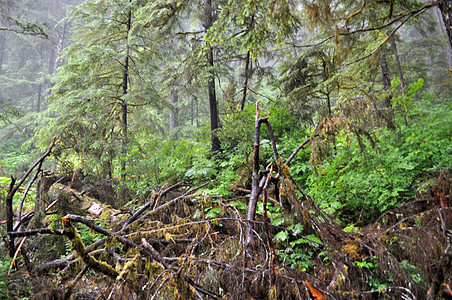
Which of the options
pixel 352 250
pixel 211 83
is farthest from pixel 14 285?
pixel 211 83

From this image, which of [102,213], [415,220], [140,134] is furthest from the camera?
[140,134]

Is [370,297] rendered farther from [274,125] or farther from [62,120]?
[62,120]

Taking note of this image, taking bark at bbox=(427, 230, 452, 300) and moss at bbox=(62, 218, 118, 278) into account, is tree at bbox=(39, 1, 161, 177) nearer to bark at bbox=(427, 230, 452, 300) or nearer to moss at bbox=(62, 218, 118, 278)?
moss at bbox=(62, 218, 118, 278)

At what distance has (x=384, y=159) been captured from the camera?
3938 millimetres

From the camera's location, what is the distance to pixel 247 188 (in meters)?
5.09

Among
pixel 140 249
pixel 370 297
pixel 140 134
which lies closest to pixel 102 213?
pixel 140 249

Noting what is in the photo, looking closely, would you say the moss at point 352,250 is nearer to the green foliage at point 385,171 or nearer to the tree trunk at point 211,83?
the green foliage at point 385,171

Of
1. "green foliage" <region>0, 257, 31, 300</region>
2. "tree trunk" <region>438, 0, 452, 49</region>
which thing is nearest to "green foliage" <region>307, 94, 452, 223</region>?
"tree trunk" <region>438, 0, 452, 49</region>

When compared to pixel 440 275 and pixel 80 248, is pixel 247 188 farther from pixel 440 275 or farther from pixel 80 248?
pixel 440 275

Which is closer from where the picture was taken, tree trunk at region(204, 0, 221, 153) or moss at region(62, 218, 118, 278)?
moss at region(62, 218, 118, 278)

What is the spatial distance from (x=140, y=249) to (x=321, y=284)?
5.41 ft

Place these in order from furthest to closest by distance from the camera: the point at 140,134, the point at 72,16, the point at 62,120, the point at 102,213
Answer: the point at 140,134 → the point at 72,16 → the point at 62,120 → the point at 102,213

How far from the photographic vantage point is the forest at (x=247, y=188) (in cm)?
218

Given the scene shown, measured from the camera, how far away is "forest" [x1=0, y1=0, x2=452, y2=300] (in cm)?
218
